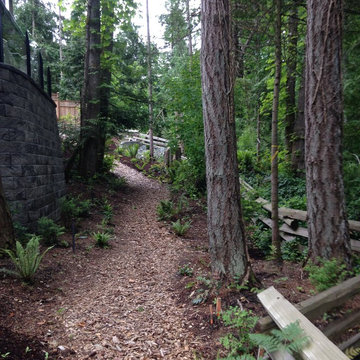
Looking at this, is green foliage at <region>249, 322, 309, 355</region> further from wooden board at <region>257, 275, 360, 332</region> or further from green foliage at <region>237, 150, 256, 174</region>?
green foliage at <region>237, 150, 256, 174</region>

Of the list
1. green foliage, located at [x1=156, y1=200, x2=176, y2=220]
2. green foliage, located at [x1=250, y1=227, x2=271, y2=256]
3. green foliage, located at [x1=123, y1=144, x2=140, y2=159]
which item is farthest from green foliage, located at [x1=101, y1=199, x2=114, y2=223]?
green foliage, located at [x1=123, y1=144, x2=140, y2=159]

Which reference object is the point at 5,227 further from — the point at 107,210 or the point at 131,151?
the point at 131,151

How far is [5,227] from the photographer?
413 cm

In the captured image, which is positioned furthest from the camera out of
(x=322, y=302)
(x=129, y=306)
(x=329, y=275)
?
(x=129, y=306)

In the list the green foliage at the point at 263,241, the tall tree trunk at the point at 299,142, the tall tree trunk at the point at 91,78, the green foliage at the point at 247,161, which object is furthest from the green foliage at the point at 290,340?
the green foliage at the point at 247,161

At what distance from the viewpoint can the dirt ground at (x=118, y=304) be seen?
2.86 metres

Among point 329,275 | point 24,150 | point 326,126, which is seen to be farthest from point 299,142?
point 24,150

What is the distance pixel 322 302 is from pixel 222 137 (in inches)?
91.3

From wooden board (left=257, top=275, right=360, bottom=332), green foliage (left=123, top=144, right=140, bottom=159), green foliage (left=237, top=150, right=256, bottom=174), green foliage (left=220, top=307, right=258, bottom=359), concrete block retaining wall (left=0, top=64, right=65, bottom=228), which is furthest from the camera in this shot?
green foliage (left=123, top=144, right=140, bottom=159)

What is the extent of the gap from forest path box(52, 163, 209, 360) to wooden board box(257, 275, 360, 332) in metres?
1.34

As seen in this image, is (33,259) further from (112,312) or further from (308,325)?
(308,325)

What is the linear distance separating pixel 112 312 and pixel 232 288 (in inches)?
63.3

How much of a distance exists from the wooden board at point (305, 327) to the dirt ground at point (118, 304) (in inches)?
50.1

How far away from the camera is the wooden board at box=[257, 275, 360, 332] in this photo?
1872 mm
